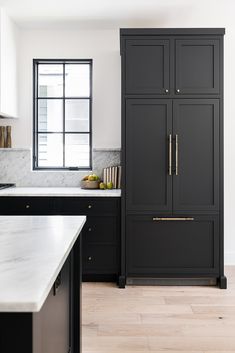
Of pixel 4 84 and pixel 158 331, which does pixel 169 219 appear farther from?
pixel 4 84

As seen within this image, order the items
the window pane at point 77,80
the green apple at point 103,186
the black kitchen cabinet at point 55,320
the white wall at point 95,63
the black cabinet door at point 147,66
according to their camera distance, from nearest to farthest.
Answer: the black kitchen cabinet at point 55,320 < the black cabinet door at point 147,66 < the green apple at point 103,186 < the white wall at point 95,63 < the window pane at point 77,80

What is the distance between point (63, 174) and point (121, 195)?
0.99m

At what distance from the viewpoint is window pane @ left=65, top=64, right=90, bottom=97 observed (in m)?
5.11

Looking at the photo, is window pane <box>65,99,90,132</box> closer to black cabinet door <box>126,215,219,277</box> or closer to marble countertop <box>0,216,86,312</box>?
black cabinet door <box>126,215,219,277</box>

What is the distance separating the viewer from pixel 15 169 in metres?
5.05

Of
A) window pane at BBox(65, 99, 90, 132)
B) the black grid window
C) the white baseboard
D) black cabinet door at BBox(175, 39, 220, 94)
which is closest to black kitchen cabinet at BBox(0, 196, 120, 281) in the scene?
the black grid window

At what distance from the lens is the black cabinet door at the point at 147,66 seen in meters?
4.27

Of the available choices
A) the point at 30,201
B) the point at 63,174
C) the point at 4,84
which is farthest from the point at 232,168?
the point at 4,84

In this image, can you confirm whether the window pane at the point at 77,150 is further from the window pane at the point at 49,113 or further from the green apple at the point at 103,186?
the green apple at the point at 103,186

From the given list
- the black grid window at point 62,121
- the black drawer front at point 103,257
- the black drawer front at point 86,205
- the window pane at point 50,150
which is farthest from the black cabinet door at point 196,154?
the window pane at point 50,150

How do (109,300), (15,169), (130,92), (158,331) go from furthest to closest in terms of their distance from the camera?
(15,169)
(130,92)
(109,300)
(158,331)

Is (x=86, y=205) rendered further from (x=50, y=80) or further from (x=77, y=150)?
(x=50, y=80)

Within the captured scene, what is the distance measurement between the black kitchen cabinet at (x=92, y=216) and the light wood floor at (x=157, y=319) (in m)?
0.20

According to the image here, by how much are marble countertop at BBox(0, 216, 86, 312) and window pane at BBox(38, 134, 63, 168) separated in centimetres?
265
